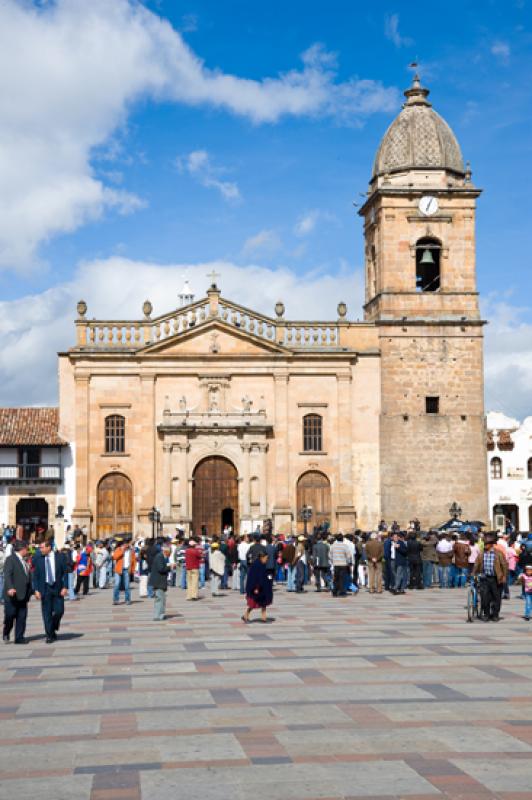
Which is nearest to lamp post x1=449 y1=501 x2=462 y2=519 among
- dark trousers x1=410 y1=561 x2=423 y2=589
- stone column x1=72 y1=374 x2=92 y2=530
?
stone column x1=72 y1=374 x2=92 y2=530

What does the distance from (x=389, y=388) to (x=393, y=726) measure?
37.1 m

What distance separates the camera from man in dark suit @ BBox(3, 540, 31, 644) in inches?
700

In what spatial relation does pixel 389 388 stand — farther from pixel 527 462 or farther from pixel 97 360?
pixel 527 462

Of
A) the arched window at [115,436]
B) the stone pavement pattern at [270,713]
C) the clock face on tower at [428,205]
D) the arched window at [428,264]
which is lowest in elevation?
the stone pavement pattern at [270,713]

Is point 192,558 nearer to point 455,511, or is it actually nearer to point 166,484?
point 166,484

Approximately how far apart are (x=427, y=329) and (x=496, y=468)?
58.1 feet

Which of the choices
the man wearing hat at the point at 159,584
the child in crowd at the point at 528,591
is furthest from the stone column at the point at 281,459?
the child in crowd at the point at 528,591

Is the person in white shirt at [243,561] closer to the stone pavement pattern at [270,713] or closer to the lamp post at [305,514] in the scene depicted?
the stone pavement pattern at [270,713]

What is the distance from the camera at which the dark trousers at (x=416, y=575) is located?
2981cm

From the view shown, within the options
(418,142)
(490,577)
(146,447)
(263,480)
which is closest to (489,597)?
(490,577)

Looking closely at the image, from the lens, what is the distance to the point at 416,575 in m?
30.0

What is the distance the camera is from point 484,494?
154ft

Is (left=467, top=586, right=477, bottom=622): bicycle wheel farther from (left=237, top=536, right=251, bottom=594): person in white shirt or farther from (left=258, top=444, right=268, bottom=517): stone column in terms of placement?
A: (left=258, top=444, right=268, bottom=517): stone column

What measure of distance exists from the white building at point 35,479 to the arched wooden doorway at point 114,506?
1.21m
